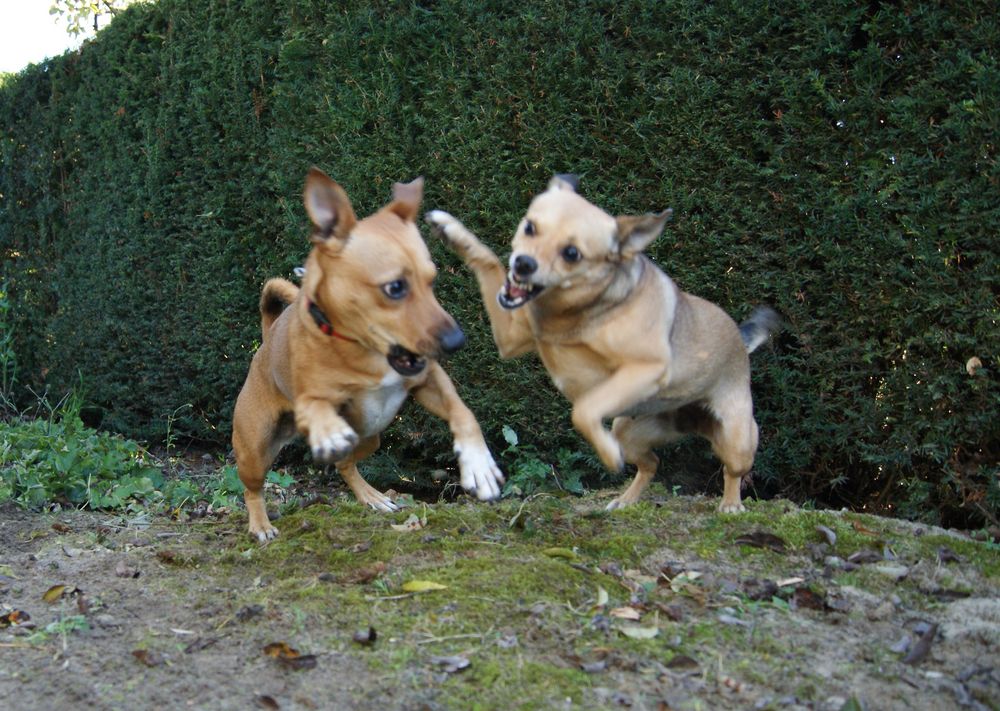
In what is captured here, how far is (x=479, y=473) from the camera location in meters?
4.52

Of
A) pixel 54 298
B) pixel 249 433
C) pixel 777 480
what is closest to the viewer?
pixel 249 433

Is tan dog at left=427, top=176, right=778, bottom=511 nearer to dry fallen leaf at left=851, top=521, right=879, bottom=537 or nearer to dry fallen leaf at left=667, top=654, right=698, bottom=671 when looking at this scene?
dry fallen leaf at left=851, top=521, right=879, bottom=537

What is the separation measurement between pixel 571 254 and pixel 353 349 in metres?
1.20

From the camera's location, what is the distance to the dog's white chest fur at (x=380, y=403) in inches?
189

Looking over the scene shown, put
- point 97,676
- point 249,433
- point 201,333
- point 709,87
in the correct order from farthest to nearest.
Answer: point 201,333, point 709,87, point 249,433, point 97,676

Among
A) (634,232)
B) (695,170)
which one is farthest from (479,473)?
(695,170)

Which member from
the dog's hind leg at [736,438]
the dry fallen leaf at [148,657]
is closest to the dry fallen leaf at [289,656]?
the dry fallen leaf at [148,657]

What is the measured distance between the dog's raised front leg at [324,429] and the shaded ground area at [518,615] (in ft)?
1.71

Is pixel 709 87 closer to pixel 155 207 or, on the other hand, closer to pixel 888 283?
pixel 888 283

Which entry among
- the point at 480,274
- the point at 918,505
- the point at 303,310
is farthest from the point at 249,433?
the point at 918,505

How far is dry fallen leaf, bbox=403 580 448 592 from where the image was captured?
406cm

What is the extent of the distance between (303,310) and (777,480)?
314 cm

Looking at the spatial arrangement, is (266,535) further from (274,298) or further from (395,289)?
(395,289)

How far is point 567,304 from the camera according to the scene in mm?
4320
